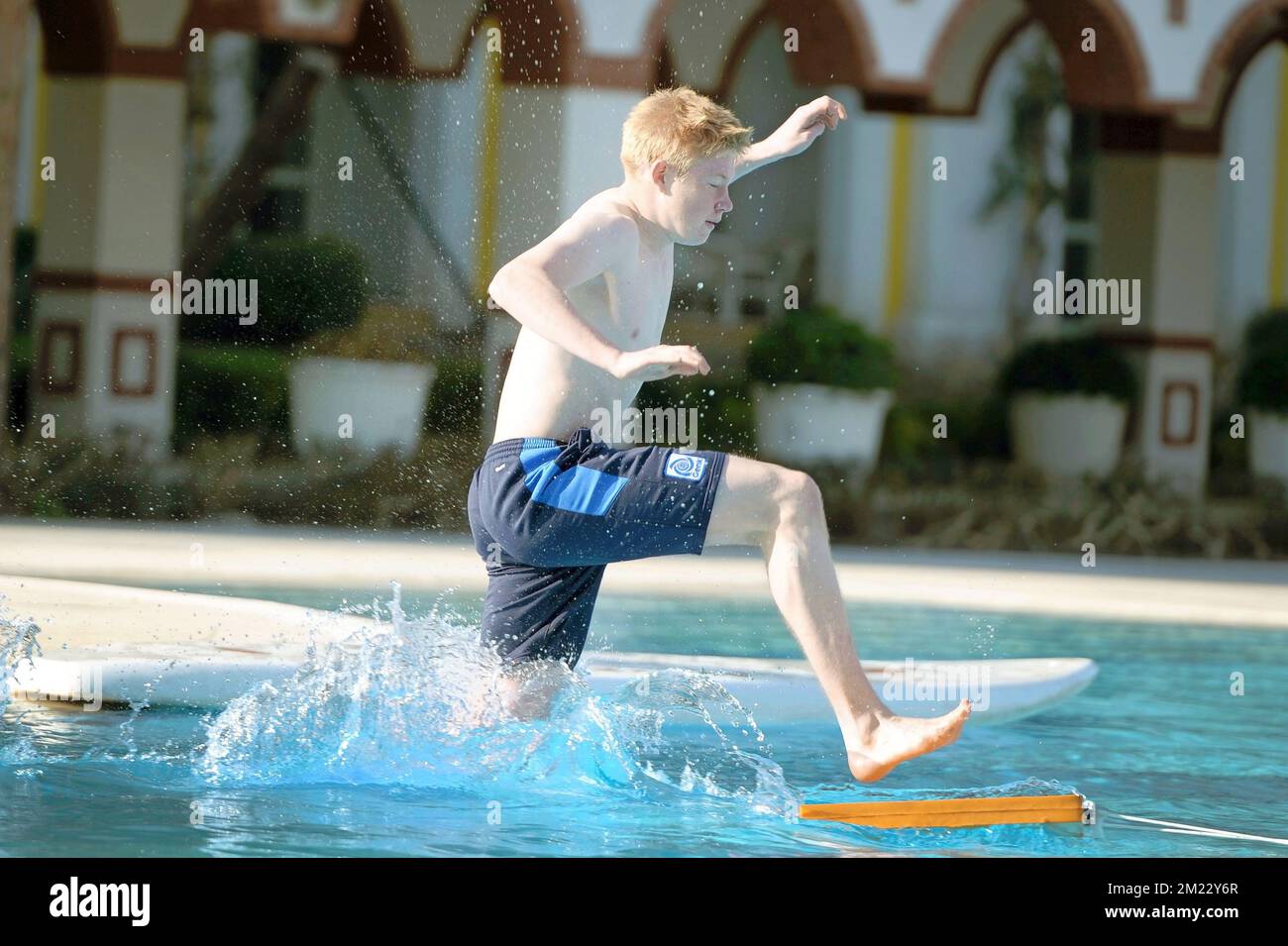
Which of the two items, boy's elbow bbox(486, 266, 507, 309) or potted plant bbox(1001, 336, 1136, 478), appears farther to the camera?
potted plant bbox(1001, 336, 1136, 478)

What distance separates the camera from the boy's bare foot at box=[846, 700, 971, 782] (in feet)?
12.2

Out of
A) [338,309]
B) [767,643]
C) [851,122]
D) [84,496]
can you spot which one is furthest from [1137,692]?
[851,122]

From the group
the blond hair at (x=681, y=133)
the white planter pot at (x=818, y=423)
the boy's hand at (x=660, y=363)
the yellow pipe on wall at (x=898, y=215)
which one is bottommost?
the boy's hand at (x=660, y=363)

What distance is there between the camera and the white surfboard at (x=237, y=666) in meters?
5.12

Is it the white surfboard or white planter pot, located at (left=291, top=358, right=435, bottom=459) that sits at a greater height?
white planter pot, located at (left=291, top=358, right=435, bottom=459)

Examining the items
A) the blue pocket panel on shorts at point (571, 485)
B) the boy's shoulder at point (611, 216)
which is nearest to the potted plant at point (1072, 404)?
the boy's shoulder at point (611, 216)

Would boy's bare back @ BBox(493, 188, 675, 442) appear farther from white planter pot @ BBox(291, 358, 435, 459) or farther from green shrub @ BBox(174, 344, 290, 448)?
green shrub @ BBox(174, 344, 290, 448)

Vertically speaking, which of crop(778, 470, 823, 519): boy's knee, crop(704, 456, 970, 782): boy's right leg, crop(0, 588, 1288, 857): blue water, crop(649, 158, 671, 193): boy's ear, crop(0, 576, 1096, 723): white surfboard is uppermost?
crop(649, 158, 671, 193): boy's ear

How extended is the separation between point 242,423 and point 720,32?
16.0 feet

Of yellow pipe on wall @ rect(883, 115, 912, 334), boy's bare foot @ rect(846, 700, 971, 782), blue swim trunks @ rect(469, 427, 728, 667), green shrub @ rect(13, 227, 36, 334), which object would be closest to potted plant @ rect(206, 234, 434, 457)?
green shrub @ rect(13, 227, 36, 334)

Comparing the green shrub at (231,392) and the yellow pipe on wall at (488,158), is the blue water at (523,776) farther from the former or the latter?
the yellow pipe on wall at (488,158)

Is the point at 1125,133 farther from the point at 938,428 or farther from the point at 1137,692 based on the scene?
the point at 1137,692

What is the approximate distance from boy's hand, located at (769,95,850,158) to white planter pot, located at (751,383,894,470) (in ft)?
28.7

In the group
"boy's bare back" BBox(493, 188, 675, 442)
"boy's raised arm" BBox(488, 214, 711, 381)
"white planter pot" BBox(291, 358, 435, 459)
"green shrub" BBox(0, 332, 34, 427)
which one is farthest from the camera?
"green shrub" BBox(0, 332, 34, 427)
